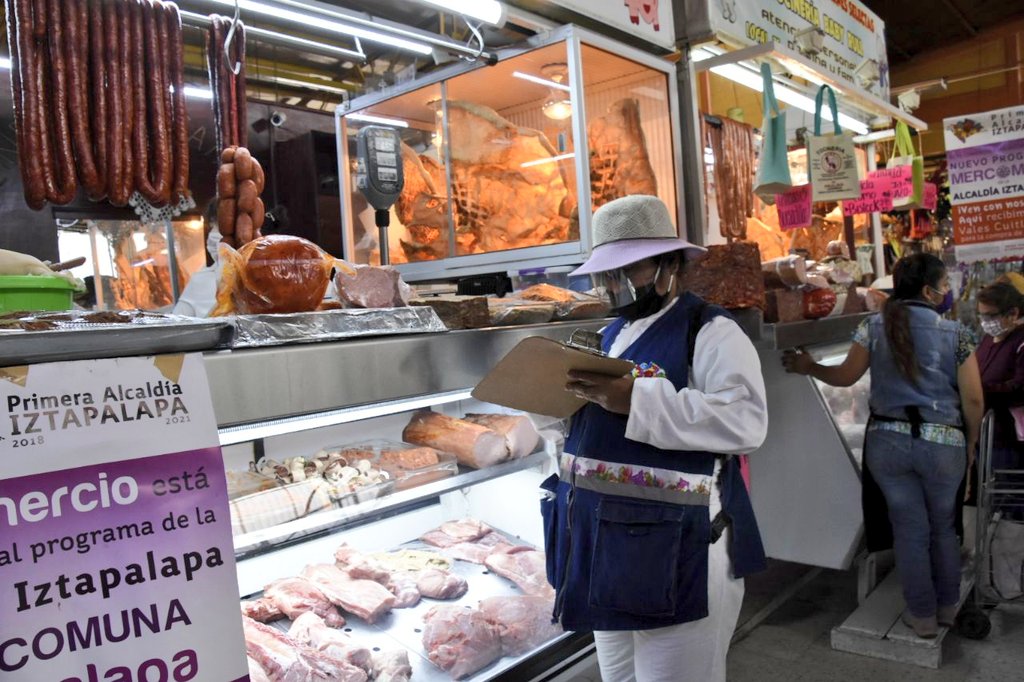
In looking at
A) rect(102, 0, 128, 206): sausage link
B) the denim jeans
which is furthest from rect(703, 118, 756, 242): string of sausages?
rect(102, 0, 128, 206): sausage link

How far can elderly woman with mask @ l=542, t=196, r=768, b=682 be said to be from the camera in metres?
2.15

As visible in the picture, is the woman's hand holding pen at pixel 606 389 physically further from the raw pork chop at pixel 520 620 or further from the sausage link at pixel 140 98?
the sausage link at pixel 140 98

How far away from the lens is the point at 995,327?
517 cm

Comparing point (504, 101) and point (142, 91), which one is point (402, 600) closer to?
point (142, 91)

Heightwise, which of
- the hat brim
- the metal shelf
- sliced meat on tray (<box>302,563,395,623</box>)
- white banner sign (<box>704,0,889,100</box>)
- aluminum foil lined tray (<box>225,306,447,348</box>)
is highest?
white banner sign (<box>704,0,889,100</box>)

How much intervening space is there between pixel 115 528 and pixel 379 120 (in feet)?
11.2

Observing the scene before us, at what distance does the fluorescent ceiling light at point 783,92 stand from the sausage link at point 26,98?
352 centimetres

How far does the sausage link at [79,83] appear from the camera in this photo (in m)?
2.38

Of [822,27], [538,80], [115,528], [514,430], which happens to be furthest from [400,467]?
[822,27]

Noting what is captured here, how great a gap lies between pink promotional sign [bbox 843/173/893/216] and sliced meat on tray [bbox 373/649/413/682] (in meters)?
5.46

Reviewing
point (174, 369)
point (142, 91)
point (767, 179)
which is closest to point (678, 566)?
point (174, 369)

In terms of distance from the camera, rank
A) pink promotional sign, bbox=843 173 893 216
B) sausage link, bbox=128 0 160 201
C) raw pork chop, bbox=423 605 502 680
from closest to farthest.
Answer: sausage link, bbox=128 0 160 201
raw pork chop, bbox=423 605 502 680
pink promotional sign, bbox=843 173 893 216

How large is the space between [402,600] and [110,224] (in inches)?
186

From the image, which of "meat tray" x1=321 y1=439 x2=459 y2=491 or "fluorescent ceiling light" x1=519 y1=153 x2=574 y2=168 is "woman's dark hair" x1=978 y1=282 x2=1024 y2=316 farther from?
"meat tray" x1=321 y1=439 x2=459 y2=491
